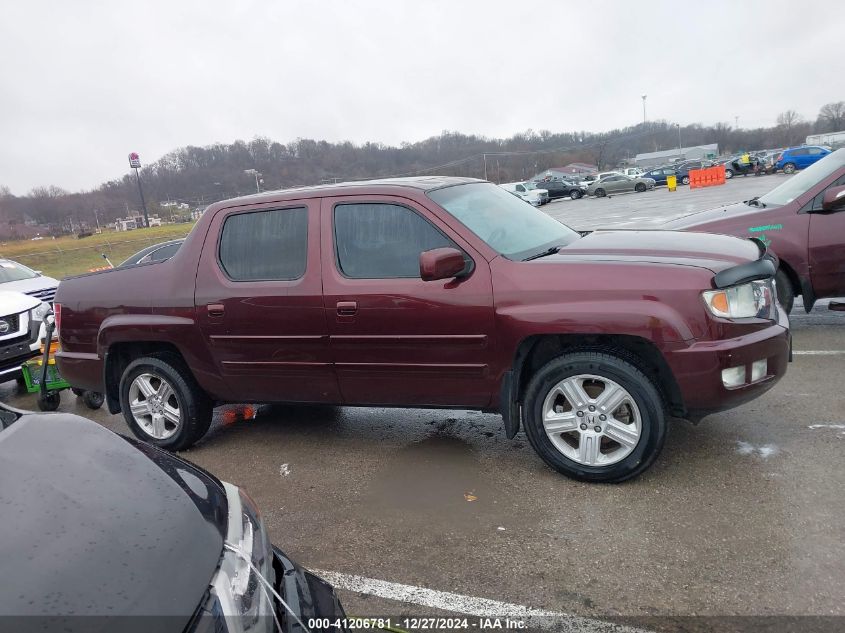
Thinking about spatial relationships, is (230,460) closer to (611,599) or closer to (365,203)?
(365,203)

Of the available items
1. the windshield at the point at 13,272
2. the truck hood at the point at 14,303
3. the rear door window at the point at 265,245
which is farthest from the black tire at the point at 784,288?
the windshield at the point at 13,272

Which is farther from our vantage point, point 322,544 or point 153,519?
point 322,544

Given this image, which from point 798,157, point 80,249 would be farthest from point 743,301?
point 798,157

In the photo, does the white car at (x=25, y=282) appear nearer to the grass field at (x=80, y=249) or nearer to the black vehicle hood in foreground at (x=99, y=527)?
the black vehicle hood in foreground at (x=99, y=527)

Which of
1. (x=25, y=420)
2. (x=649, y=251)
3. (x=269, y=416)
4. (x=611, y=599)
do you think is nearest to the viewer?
(x=25, y=420)

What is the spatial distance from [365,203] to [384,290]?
2.09 ft

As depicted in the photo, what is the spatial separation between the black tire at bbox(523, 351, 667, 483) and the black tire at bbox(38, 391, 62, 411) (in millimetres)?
4961

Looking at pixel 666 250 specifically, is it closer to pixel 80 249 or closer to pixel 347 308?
pixel 347 308

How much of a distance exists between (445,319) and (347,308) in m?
0.65

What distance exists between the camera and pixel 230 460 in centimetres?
468

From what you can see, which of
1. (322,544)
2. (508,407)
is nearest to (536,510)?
(508,407)

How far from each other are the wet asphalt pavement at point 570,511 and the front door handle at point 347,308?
1.08 m

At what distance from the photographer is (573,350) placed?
145 inches

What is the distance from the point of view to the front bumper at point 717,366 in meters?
3.38
